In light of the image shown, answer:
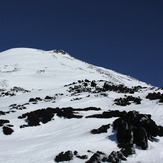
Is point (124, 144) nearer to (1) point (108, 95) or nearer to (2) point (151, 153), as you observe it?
(2) point (151, 153)

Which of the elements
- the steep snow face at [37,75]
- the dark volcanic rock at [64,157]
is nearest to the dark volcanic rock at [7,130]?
the dark volcanic rock at [64,157]

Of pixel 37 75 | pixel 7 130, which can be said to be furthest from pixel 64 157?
pixel 37 75

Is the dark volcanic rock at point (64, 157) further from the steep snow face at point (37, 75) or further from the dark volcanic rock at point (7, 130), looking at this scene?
the steep snow face at point (37, 75)

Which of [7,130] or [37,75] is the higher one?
[37,75]

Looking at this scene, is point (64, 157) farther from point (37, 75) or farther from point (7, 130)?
point (37, 75)

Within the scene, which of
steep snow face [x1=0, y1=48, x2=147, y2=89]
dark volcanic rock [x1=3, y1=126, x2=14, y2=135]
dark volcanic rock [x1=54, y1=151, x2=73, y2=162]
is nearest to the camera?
dark volcanic rock [x1=54, y1=151, x2=73, y2=162]

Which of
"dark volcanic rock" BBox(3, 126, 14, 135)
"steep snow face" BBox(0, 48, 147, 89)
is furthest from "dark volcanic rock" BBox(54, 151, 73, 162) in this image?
"steep snow face" BBox(0, 48, 147, 89)

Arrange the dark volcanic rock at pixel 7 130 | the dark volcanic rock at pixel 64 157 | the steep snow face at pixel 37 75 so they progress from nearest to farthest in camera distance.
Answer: the dark volcanic rock at pixel 64 157 → the dark volcanic rock at pixel 7 130 → the steep snow face at pixel 37 75

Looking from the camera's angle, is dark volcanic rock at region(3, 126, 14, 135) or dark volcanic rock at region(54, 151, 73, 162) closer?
dark volcanic rock at region(54, 151, 73, 162)

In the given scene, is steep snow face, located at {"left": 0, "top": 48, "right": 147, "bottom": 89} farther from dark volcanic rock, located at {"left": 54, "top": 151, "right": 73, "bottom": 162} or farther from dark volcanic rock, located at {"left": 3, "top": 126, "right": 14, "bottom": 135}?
dark volcanic rock, located at {"left": 54, "top": 151, "right": 73, "bottom": 162}

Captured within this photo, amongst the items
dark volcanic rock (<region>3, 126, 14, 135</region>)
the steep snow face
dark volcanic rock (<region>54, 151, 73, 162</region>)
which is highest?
the steep snow face

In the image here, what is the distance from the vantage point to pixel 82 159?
9.86 m

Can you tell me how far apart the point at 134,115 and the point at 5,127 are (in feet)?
34.8

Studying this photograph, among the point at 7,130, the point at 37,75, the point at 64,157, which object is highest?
the point at 37,75
